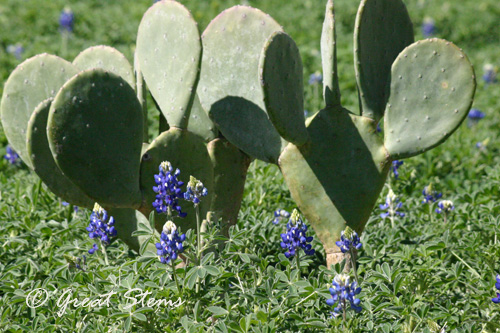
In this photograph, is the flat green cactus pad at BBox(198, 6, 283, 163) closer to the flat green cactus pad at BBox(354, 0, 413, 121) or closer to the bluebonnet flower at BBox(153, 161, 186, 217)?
the flat green cactus pad at BBox(354, 0, 413, 121)

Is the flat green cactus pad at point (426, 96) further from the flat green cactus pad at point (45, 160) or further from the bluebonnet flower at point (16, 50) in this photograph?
the bluebonnet flower at point (16, 50)

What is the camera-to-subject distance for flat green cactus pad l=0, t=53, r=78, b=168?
11.0ft

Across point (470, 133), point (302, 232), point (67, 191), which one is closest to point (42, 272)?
point (67, 191)

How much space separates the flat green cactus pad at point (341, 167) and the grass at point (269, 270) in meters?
0.24

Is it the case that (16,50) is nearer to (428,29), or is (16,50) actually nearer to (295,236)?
(428,29)

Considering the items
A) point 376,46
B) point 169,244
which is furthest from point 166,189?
point 376,46

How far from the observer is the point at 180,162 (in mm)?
3215

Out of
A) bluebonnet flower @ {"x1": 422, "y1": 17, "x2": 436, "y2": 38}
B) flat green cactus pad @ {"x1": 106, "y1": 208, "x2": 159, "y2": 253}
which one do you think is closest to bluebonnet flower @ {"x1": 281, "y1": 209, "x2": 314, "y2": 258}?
flat green cactus pad @ {"x1": 106, "y1": 208, "x2": 159, "y2": 253}

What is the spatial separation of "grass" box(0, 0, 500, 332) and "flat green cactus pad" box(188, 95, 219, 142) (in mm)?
506

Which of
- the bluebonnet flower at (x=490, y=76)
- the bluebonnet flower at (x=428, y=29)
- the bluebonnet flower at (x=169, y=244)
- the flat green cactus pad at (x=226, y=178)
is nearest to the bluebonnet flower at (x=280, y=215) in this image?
the flat green cactus pad at (x=226, y=178)

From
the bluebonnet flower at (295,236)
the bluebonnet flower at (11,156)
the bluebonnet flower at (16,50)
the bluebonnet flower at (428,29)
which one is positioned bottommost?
the bluebonnet flower at (428,29)

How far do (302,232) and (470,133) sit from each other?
370 cm

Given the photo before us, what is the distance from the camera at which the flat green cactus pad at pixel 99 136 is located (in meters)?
2.87

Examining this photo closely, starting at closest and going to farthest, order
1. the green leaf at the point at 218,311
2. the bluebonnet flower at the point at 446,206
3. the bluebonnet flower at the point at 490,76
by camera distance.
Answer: the green leaf at the point at 218,311, the bluebonnet flower at the point at 446,206, the bluebonnet flower at the point at 490,76
